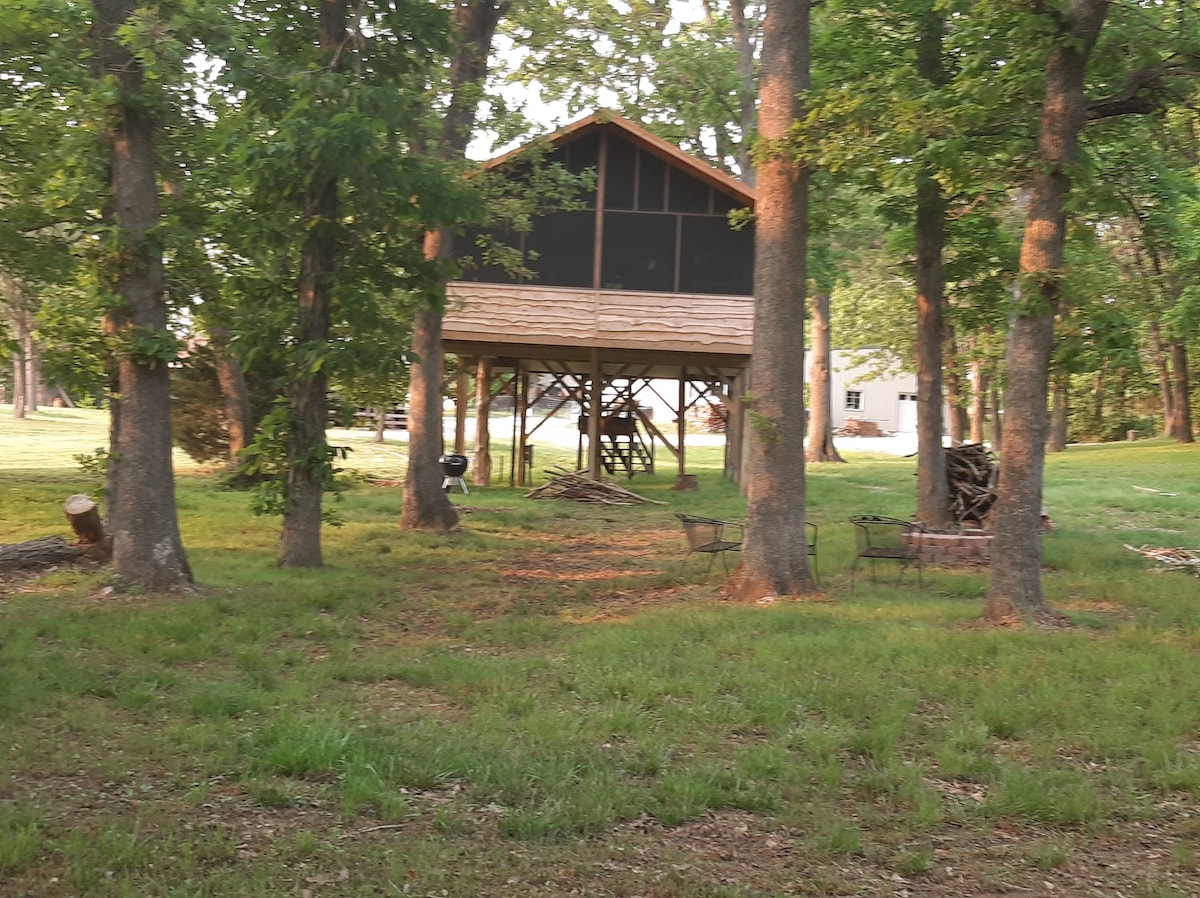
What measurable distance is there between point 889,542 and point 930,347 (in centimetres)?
284

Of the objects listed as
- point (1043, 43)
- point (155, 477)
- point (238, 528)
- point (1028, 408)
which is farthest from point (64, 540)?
point (1043, 43)

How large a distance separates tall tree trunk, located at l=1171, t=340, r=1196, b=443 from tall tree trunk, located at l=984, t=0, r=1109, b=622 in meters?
29.4

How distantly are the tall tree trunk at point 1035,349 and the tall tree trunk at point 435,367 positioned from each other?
978 centimetres

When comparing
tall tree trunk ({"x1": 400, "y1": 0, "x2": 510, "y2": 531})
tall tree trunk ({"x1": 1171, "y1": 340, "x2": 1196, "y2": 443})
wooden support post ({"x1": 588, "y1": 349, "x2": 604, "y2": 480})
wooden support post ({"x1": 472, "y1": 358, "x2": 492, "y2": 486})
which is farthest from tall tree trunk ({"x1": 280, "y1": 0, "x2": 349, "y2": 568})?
tall tree trunk ({"x1": 1171, "y1": 340, "x2": 1196, "y2": 443})

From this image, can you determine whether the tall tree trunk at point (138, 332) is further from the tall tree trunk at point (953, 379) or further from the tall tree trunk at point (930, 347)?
the tall tree trunk at point (953, 379)

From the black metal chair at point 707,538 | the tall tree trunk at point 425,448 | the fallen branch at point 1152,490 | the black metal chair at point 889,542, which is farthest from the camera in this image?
the fallen branch at point 1152,490

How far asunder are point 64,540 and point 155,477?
287 centimetres

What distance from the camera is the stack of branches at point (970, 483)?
17.0 meters

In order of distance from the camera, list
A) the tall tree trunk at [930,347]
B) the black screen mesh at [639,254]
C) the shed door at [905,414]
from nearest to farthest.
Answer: the tall tree trunk at [930,347] < the black screen mesh at [639,254] < the shed door at [905,414]

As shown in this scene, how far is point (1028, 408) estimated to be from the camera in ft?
A: 32.9

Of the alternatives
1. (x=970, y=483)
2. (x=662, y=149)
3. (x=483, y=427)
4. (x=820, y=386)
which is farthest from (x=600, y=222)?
(x=820, y=386)

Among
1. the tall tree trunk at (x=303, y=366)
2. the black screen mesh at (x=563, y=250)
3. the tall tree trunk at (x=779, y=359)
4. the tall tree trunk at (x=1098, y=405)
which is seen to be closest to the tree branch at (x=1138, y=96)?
the tall tree trunk at (x=779, y=359)

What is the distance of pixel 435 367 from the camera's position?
18.1 meters

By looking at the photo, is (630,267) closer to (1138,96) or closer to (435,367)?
(435,367)
